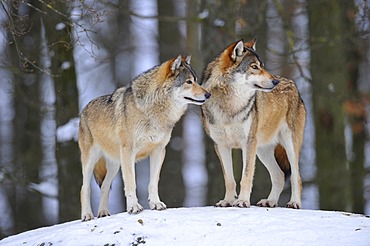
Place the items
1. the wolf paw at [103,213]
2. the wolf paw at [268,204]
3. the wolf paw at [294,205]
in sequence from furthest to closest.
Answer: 1. the wolf paw at [268,204]
2. the wolf paw at [294,205]
3. the wolf paw at [103,213]

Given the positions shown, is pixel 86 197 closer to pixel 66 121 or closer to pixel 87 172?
pixel 87 172

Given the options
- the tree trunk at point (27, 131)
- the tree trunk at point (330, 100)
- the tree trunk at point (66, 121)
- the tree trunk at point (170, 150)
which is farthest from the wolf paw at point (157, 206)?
the tree trunk at point (170, 150)

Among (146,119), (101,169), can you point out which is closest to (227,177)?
(146,119)

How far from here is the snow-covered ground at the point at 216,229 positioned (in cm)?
748

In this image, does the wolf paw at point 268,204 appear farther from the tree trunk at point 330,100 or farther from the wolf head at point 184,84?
the tree trunk at point 330,100

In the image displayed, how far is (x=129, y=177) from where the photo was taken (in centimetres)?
891

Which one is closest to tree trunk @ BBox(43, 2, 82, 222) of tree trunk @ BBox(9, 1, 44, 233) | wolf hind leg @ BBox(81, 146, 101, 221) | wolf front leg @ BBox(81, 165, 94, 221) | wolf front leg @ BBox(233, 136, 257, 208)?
tree trunk @ BBox(9, 1, 44, 233)

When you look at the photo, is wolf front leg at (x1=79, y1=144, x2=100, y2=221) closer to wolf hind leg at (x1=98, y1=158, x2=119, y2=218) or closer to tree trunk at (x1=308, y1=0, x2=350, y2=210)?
wolf hind leg at (x1=98, y1=158, x2=119, y2=218)

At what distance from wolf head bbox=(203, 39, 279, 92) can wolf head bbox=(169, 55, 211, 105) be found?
675mm

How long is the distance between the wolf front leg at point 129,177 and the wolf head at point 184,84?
3.17 ft

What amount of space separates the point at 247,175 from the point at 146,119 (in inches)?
60.1

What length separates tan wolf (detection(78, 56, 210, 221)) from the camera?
9.01 m

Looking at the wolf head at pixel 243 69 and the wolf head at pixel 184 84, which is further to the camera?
the wolf head at pixel 243 69

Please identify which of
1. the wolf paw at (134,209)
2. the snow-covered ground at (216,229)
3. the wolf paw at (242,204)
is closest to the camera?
the snow-covered ground at (216,229)
